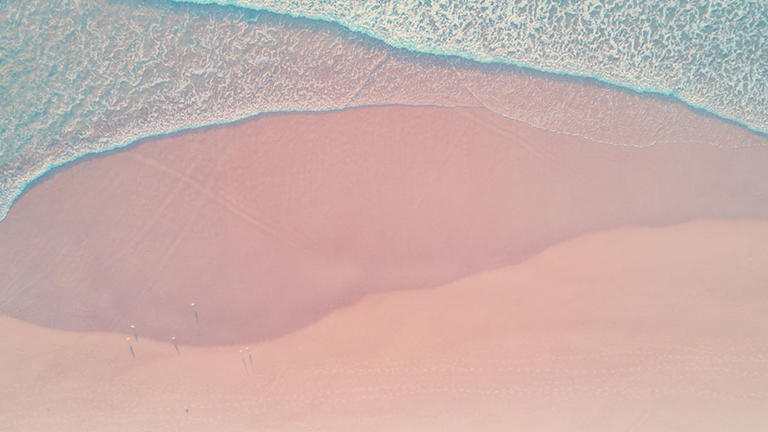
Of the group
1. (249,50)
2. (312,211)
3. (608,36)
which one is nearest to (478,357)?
(312,211)

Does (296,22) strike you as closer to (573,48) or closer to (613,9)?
(573,48)

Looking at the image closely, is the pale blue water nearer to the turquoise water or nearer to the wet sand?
the turquoise water

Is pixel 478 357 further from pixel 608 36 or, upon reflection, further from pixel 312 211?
pixel 608 36

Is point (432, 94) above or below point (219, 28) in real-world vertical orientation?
below

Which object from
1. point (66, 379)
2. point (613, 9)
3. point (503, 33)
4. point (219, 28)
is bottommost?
point (66, 379)

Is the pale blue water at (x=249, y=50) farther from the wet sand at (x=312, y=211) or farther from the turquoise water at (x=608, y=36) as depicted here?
the wet sand at (x=312, y=211)

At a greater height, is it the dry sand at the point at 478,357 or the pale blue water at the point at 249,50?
the pale blue water at the point at 249,50

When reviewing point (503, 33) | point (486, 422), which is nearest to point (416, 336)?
point (486, 422)

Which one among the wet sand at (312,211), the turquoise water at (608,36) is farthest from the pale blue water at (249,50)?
the wet sand at (312,211)
